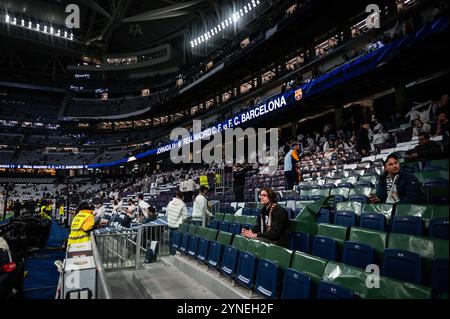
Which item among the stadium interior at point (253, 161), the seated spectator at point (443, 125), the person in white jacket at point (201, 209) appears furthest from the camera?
the person in white jacket at point (201, 209)

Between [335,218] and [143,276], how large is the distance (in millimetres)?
3659

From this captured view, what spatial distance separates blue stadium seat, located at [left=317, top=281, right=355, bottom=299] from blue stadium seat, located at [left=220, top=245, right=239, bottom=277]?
1638 millimetres

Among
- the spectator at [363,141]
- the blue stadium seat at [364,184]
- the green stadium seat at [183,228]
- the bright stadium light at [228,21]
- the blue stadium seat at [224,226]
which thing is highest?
the bright stadium light at [228,21]

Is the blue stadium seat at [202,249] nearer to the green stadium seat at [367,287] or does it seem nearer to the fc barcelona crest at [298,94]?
the green stadium seat at [367,287]

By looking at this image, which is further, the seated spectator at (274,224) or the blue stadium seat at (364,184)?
the blue stadium seat at (364,184)

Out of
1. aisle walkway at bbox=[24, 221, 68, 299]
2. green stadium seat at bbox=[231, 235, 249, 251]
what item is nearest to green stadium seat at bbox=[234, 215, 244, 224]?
green stadium seat at bbox=[231, 235, 249, 251]

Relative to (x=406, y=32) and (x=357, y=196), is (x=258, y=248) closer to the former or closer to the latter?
(x=357, y=196)

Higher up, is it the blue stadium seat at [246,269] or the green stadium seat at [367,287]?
the green stadium seat at [367,287]

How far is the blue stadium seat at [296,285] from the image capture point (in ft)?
8.51

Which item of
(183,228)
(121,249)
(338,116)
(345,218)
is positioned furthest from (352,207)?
(338,116)

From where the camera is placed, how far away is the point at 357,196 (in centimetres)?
513

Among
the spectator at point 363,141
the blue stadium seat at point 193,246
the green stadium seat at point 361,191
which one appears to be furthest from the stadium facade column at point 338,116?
the blue stadium seat at point 193,246

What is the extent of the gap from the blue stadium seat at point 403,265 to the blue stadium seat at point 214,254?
2.39 metres

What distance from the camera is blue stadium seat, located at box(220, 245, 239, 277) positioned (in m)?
3.93
